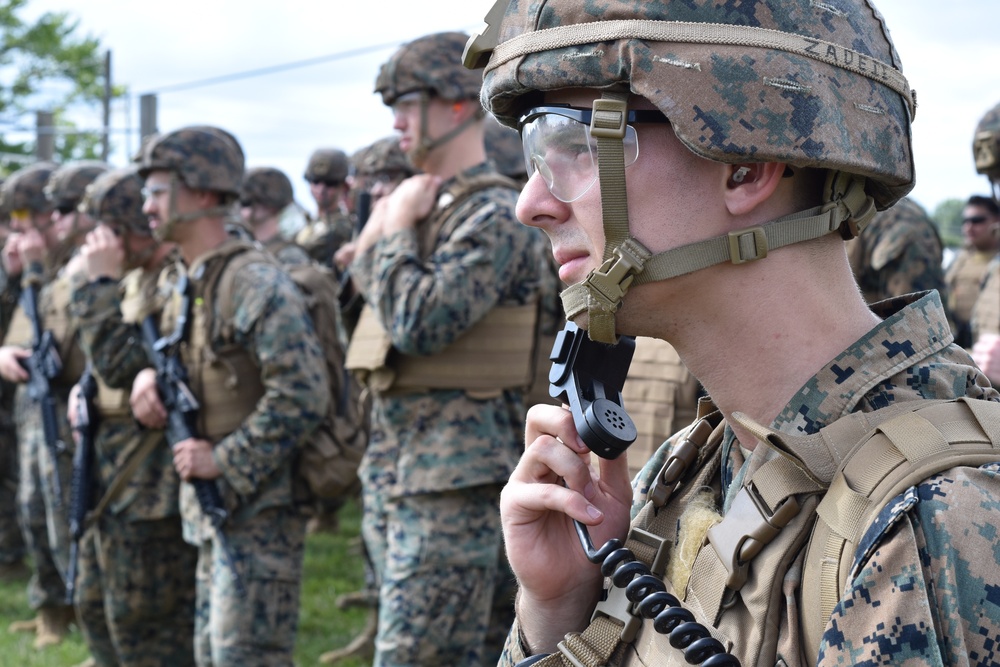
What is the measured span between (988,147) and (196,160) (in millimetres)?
4039

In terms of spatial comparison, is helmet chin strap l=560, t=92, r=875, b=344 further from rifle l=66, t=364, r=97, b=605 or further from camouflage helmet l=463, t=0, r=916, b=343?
rifle l=66, t=364, r=97, b=605

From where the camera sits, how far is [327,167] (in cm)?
1226

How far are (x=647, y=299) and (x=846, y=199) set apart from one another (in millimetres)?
372

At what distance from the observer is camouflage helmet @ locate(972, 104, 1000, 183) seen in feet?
18.5

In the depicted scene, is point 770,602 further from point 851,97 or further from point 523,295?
point 523,295

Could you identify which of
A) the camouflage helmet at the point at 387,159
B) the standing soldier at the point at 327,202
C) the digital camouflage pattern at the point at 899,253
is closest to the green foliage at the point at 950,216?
the standing soldier at the point at 327,202

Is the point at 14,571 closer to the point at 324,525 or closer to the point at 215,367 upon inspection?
the point at 324,525

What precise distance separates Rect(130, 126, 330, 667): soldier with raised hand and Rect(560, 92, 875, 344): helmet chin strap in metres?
3.73

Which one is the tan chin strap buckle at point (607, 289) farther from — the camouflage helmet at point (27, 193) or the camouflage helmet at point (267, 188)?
the camouflage helmet at point (267, 188)

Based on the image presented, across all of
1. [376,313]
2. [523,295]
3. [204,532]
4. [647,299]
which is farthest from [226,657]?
[647,299]

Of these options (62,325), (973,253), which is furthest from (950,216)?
(62,325)

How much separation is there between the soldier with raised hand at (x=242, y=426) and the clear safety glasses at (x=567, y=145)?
143 inches

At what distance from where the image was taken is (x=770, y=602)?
1658 millimetres

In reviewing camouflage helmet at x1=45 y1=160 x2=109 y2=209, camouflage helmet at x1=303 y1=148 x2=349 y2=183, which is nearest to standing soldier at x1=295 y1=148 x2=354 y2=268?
camouflage helmet at x1=303 y1=148 x2=349 y2=183
